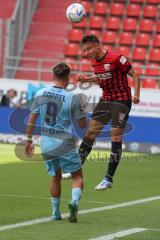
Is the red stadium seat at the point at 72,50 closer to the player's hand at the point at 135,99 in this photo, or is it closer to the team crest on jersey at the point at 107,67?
the team crest on jersey at the point at 107,67

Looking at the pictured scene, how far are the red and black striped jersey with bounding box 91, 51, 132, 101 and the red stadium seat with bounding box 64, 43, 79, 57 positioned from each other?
681 inches

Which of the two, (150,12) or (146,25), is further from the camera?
(150,12)

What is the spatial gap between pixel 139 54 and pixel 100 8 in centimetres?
278

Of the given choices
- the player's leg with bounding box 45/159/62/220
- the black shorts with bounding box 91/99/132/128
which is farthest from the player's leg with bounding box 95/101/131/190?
Answer: the player's leg with bounding box 45/159/62/220

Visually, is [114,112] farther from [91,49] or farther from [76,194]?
[76,194]

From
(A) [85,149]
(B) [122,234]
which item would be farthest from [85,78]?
(B) [122,234]

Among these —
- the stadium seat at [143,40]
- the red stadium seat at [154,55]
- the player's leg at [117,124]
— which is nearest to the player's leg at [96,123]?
the player's leg at [117,124]

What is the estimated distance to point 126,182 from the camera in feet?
47.4

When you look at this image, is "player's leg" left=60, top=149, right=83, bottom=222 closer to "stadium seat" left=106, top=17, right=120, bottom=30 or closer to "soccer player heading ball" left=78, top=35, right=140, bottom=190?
"soccer player heading ball" left=78, top=35, right=140, bottom=190

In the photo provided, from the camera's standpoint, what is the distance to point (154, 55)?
2834 centimetres

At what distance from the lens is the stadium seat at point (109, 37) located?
2903 cm

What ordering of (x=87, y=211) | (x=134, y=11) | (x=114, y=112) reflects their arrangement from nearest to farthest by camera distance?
(x=87, y=211) → (x=114, y=112) → (x=134, y=11)

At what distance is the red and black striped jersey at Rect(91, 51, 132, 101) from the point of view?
11633mm

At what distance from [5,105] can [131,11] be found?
22.8 feet
